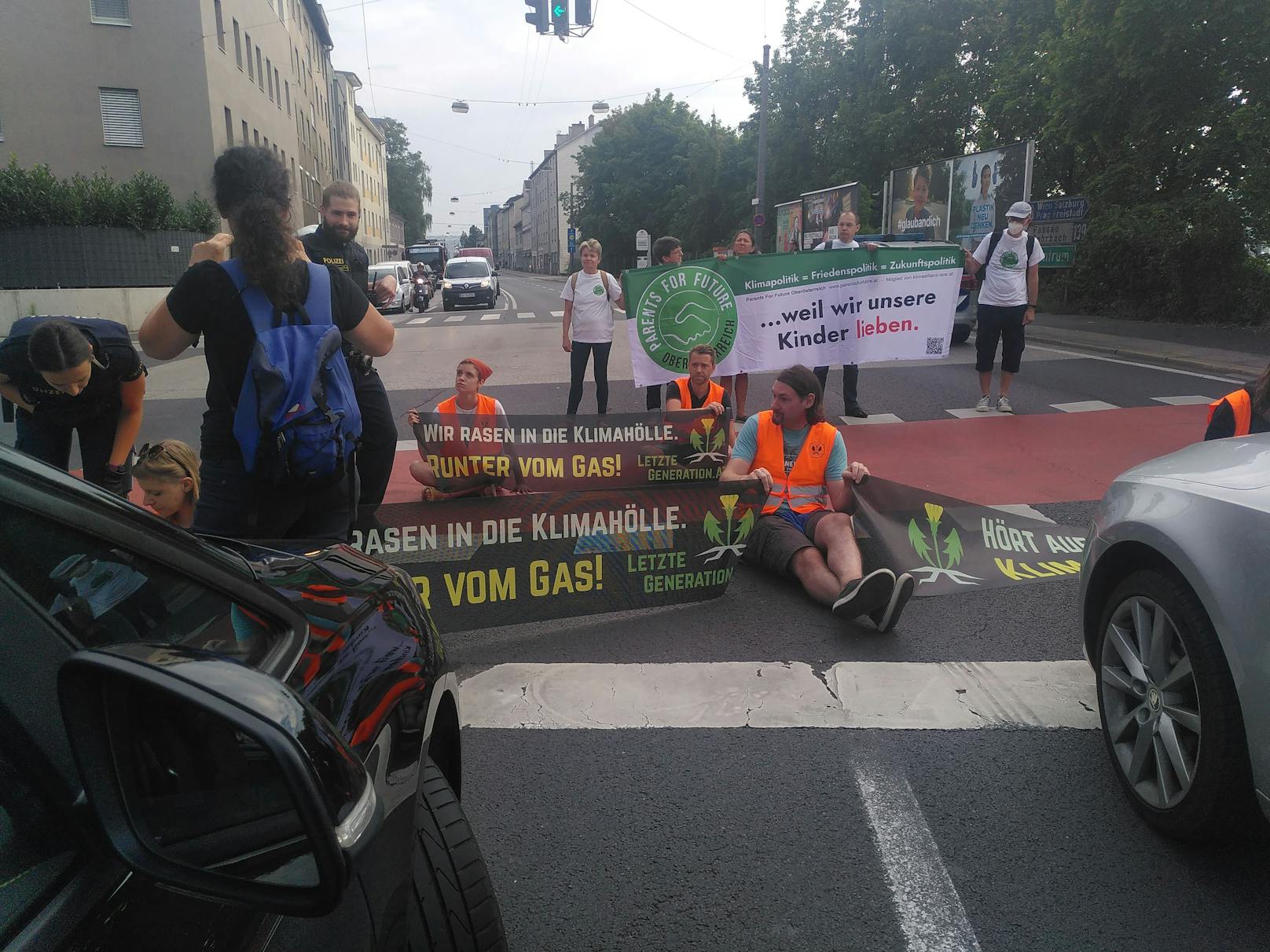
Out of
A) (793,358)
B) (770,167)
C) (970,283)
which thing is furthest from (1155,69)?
(770,167)

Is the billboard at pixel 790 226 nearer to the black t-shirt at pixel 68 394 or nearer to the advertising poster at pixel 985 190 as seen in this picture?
the advertising poster at pixel 985 190

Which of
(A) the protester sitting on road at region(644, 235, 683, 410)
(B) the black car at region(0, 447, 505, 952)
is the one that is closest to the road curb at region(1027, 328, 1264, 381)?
(A) the protester sitting on road at region(644, 235, 683, 410)

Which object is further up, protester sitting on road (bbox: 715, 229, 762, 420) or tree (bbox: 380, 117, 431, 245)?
tree (bbox: 380, 117, 431, 245)

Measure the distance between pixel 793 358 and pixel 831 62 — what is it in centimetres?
3555

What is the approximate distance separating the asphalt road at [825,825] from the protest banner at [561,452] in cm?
138

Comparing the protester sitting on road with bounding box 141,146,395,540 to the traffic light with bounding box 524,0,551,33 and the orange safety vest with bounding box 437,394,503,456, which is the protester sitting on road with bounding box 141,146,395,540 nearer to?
the orange safety vest with bounding box 437,394,503,456

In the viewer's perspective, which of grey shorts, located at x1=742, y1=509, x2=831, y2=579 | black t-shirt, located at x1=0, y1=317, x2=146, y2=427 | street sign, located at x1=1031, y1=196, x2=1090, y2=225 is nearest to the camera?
black t-shirt, located at x1=0, y1=317, x2=146, y2=427

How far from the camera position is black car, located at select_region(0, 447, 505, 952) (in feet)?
3.30

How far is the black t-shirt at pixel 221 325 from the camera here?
2.84 meters

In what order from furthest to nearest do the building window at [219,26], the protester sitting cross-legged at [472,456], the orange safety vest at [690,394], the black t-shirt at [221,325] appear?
the building window at [219,26] → the orange safety vest at [690,394] → the protester sitting cross-legged at [472,456] → the black t-shirt at [221,325]

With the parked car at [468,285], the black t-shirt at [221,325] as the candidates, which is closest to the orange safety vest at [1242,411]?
the black t-shirt at [221,325]

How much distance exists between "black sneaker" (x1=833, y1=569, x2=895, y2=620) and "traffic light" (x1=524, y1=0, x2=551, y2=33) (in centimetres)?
1393

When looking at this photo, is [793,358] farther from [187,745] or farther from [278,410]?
[187,745]

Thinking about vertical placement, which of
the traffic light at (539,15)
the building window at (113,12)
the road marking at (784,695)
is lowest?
the road marking at (784,695)
